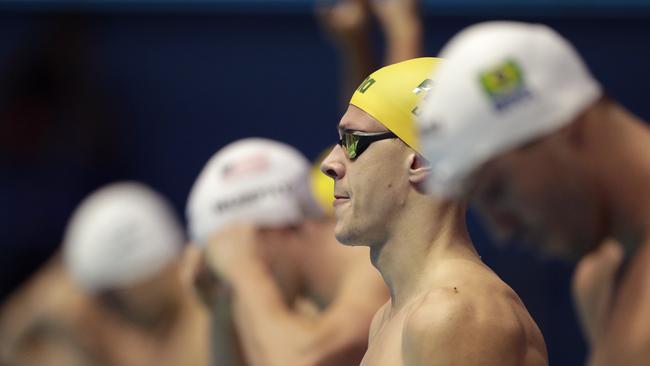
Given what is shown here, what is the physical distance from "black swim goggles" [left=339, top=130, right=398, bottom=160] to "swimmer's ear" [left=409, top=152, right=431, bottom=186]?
0.07 metres

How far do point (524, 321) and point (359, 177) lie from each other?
1.62ft

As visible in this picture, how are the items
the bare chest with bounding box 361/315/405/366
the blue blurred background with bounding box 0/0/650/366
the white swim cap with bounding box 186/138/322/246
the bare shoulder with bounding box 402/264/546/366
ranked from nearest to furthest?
the bare shoulder with bounding box 402/264/546/366, the bare chest with bounding box 361/315/405/366, the white swim cap with bounding box 186/138/322/246, the blue blurred background with bounding box 0/0/650/366

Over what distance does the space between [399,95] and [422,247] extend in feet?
1.10

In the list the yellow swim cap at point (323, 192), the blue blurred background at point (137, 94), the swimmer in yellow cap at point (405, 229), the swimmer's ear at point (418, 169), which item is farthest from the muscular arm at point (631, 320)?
the blue blurred background at point (137, 94)

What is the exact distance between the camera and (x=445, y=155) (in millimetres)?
2443

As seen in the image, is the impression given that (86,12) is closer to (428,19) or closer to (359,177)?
(428,19)

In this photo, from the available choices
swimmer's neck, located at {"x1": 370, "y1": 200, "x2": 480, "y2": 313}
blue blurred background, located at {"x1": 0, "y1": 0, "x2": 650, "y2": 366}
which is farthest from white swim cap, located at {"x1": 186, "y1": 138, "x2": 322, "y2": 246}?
blue blurred background, located at {"x1": 0, "y1": 0, "x2": 650, "y2": 366}

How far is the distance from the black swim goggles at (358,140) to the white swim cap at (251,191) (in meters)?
1.29

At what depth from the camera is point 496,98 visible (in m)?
2.42

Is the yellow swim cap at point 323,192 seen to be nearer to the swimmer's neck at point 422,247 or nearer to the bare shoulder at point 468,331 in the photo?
the swimmer's neck at point 422,247

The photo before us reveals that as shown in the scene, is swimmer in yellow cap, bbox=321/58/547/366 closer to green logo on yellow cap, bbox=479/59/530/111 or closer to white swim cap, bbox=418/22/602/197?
white swim cap, bbox=418/22/602/197

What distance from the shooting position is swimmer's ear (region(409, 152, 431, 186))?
9.18 feet

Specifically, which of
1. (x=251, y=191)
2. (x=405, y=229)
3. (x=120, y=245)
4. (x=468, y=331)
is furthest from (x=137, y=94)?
(x=468, y=331)

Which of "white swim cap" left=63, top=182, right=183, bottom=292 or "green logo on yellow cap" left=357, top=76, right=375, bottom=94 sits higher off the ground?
"green logo on yellow cap" left=357, top=76, right=375, bottom=94
